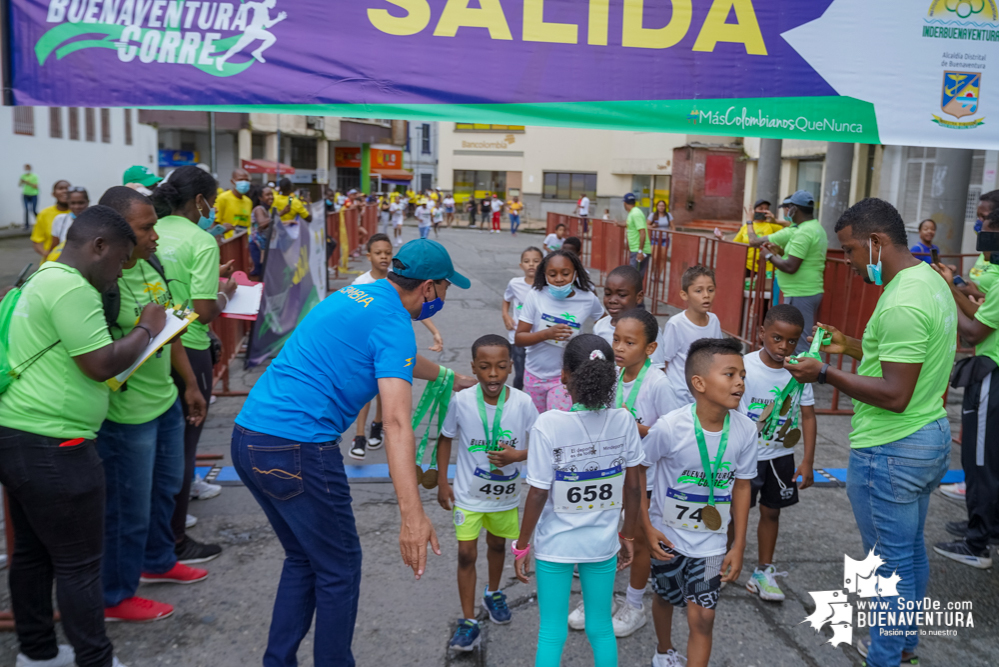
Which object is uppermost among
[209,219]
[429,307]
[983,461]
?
[209,219]

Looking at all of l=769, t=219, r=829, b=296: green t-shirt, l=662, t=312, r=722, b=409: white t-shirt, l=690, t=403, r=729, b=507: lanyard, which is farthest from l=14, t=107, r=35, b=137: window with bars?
l=690, t=403, r=729, b=507: lanyard

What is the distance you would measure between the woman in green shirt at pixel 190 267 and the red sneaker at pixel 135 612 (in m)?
0.56

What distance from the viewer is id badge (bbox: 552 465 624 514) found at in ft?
10.0

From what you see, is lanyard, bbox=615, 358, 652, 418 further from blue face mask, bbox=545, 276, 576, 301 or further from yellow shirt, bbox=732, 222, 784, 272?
yellow shirt, bbox=732, 222, 784, 272

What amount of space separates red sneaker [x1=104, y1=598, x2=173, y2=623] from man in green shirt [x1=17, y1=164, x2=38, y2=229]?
2349 cm

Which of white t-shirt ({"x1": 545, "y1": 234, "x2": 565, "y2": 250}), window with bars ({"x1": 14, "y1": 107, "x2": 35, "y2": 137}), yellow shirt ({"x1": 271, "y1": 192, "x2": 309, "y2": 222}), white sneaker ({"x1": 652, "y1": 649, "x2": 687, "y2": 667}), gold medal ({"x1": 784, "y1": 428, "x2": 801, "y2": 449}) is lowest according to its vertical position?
white sneaker ({"x1": 652, "y1": 649, "x2": 687, "y2": 667})

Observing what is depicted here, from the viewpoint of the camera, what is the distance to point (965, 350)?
9.09 metres

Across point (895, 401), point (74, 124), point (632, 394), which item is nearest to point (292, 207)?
point (632, 394)

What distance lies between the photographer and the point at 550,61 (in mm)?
4129

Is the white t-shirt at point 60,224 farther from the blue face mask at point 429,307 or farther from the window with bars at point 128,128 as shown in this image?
the window with bars at point 128,128

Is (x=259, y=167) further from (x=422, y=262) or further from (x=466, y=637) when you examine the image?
(x=422, y=262)

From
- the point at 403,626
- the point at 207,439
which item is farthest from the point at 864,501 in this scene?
the point at 207,439

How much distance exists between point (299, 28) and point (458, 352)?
6.00m

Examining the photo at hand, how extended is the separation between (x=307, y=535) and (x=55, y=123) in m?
29.6
